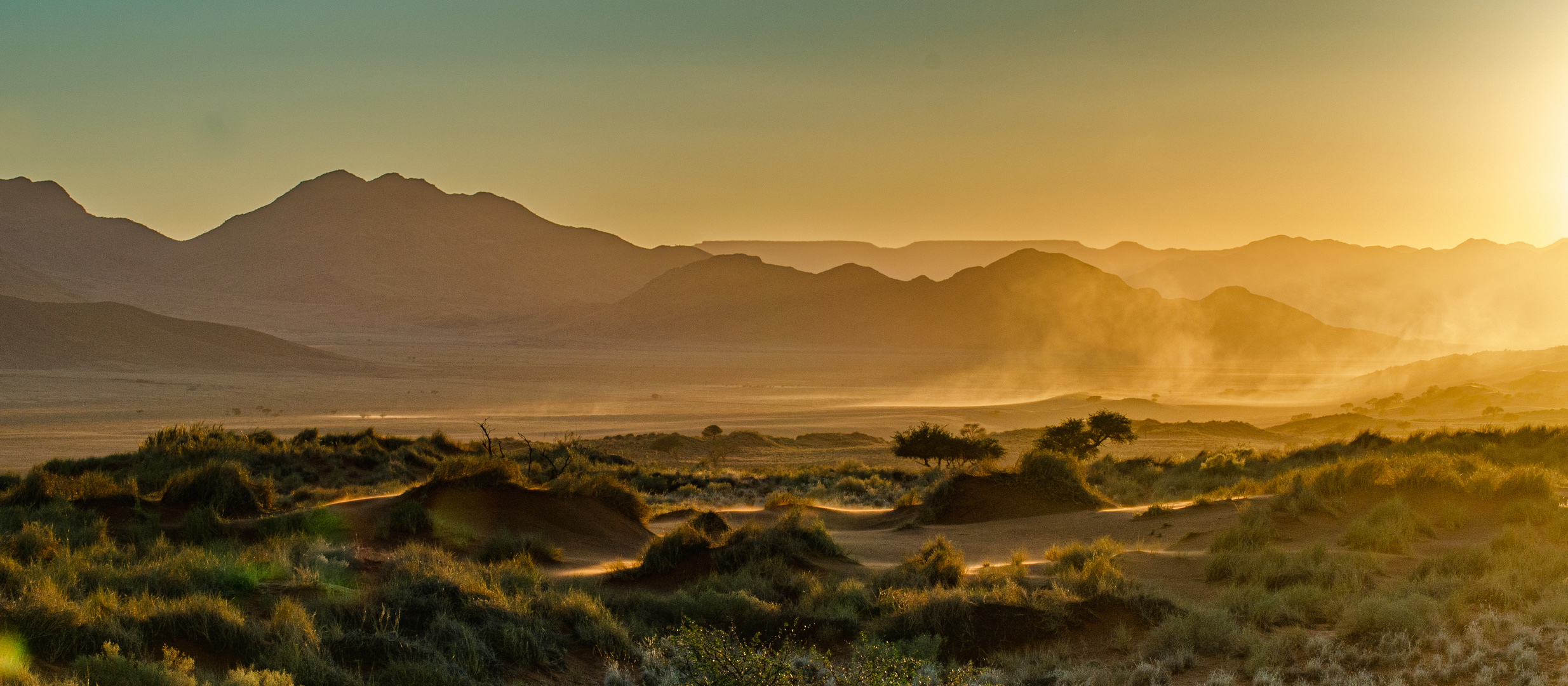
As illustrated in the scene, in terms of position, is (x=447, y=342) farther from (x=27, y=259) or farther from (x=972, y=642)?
(x=972, y=642)

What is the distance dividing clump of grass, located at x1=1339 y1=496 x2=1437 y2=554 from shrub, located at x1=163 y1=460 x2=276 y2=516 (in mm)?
15974

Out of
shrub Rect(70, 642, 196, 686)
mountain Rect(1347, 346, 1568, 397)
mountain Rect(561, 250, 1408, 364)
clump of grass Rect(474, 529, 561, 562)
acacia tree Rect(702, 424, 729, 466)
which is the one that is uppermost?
mountain Rect(561, 250, 1408, 364)

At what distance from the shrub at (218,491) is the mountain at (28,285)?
5521 inches

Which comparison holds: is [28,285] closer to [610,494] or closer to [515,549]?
[610,494]

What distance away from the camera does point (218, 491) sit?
1616 cm

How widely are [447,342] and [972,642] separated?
13936 cm

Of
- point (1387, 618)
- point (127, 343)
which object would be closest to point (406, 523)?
point (1387, 618)

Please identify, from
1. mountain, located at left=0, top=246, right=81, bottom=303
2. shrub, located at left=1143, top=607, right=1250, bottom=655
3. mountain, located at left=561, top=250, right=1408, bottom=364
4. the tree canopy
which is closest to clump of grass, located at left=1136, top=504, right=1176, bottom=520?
shrub, located at left=1143, top=607, right=1250, bottom=655

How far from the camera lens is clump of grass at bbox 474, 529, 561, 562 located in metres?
13.2

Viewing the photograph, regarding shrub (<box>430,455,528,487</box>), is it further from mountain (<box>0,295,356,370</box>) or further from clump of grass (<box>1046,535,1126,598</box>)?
mountain (<box>0,295,356,370</box>)

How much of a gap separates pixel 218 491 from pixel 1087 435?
97.9 feet

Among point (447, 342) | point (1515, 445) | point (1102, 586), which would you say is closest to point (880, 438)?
point (1515, 445)

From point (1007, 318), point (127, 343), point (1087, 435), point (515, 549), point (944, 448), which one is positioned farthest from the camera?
point (1007, 318)

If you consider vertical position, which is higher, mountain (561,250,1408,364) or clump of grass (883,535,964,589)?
mountain (561,250,1408,364)
